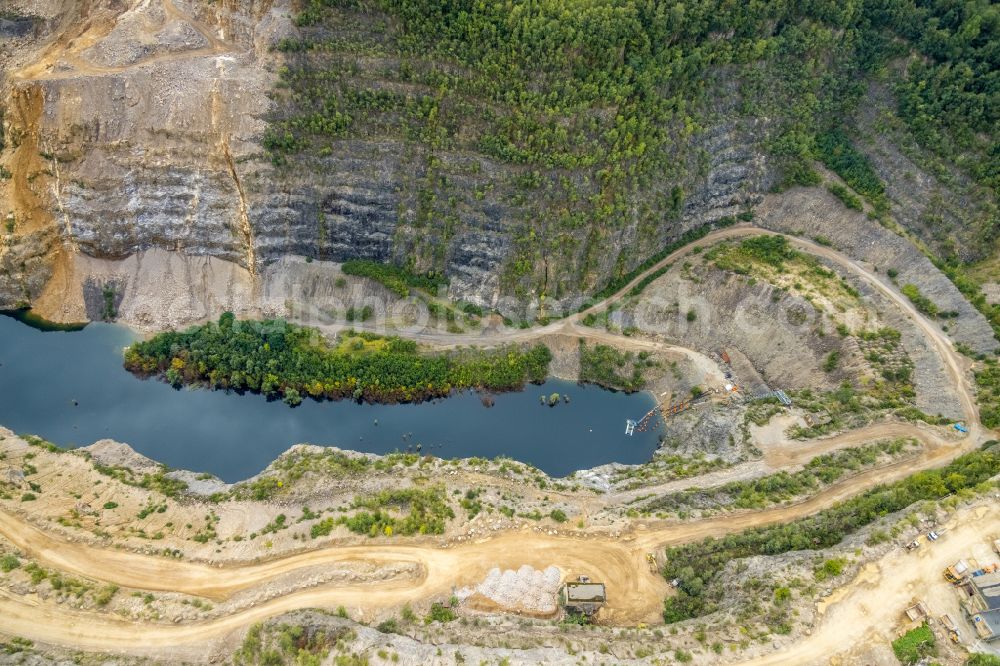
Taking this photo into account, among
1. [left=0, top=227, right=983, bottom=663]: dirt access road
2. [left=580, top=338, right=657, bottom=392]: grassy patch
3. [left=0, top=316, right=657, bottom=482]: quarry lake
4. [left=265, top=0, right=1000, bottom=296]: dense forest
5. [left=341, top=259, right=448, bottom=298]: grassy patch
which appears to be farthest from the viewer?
[left=341, top=259, right=448, bottom=298]: grassy patch

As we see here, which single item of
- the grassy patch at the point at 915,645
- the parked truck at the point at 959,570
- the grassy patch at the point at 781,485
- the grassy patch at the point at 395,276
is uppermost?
the grassy patch at the point at 395,276

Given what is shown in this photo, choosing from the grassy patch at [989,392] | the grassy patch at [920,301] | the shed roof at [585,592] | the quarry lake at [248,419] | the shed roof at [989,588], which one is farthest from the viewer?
the grassy patch at [920,301]

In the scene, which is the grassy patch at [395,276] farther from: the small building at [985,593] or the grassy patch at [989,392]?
the grassy patch at [989,392]

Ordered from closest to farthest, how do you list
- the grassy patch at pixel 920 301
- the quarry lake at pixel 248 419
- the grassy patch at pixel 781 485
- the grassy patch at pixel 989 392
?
the grassy patch at pixel 781 485 < the grassy patch at pixel 989 392 < the quarry lake at pixel 248 419 < the grassy patch at pixel 920 301

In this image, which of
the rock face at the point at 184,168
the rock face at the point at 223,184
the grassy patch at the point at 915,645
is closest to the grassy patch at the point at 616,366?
the rock face at the point at 223,184

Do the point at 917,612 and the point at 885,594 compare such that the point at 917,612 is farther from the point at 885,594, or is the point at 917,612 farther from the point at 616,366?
the point at 616,366

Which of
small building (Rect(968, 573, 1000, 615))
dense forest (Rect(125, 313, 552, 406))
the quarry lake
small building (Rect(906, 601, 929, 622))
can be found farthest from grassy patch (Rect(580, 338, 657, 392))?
small building (Rect(968, 573, 1000, 615))

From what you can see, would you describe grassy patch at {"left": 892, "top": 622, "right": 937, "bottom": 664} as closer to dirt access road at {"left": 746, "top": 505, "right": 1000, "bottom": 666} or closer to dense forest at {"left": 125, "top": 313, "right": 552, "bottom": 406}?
dirt access road at {"left": 746, "top": 505, "right": 1000, "bottom": 666}

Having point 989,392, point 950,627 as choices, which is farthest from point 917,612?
point 989,392
